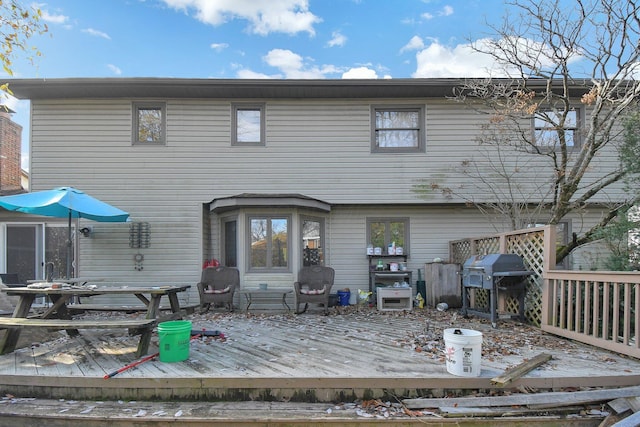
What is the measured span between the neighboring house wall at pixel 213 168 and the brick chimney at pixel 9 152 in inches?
193

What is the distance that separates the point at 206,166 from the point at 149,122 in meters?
1.71

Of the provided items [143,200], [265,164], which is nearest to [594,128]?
[265,164]

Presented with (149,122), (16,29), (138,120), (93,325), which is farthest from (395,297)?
(16,29)

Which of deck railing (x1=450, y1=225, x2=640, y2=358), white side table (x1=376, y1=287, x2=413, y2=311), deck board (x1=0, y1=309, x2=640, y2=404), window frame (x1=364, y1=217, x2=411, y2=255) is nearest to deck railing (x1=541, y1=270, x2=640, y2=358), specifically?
deck railing (x1=450, y1=225, x2=640, y2=358)

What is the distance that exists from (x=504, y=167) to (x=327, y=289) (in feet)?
16.0

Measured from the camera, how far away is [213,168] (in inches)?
327

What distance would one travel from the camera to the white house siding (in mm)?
8188

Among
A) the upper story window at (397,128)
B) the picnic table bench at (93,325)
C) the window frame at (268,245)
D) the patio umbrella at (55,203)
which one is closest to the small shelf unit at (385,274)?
the window frame at (268,245)

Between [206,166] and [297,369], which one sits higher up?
[206,166]

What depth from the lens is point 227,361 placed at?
160 inches

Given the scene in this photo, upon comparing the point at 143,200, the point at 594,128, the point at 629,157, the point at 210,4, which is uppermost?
the point at 210,4

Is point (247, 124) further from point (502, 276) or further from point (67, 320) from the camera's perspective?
point (502, 276)

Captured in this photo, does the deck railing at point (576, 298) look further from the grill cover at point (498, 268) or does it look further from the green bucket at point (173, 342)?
the green bucket at point (173, 342)

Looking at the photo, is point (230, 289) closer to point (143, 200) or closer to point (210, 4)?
point (143, 200)
